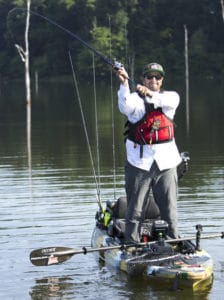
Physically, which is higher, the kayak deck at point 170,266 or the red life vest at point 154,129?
the red life vest at point 154,129

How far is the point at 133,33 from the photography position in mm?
86688

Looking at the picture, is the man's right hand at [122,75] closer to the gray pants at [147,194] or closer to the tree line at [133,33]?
the gray pants at [147,194]

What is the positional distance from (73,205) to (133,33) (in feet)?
245

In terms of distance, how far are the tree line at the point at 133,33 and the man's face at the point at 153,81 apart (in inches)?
2559

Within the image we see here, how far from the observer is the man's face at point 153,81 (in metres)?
8.75

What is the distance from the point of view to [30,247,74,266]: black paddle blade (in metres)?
8.59

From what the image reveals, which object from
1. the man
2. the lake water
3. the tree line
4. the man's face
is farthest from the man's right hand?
the tree line

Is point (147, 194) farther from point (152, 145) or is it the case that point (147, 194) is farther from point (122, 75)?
point (122, 75)

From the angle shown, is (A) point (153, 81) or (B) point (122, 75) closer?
(B) point (122, 75)

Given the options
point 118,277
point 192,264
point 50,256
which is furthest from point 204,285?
point 50,256

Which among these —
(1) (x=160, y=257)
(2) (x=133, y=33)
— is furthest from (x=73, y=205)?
(2) (x=133, y=33)

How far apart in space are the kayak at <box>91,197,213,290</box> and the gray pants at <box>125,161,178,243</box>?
17 cm

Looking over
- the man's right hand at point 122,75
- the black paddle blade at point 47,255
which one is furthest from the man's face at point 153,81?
the black paddle blade at point 47,255

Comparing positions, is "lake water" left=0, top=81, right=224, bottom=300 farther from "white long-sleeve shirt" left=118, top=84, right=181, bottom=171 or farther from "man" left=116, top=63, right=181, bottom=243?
"white long-sleeve shirt" left=118, top=84, right=181, bottom=171
